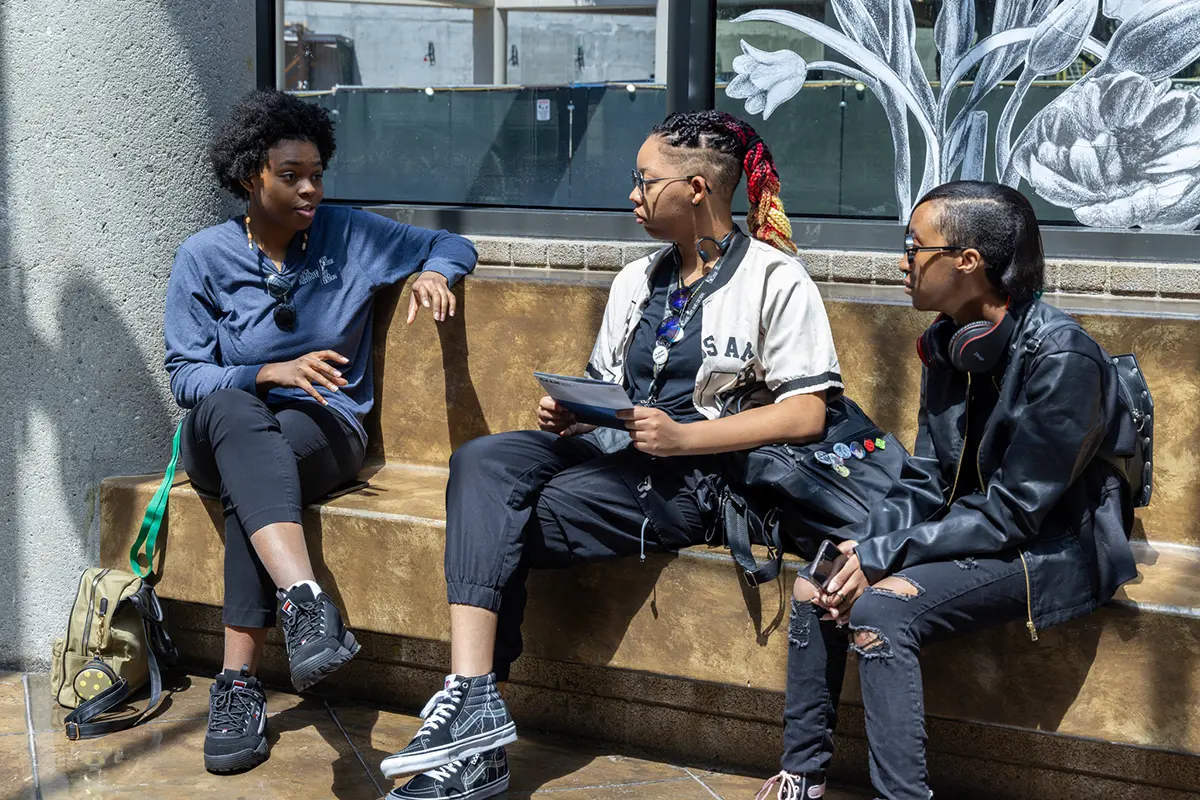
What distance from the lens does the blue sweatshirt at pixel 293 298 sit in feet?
12.2

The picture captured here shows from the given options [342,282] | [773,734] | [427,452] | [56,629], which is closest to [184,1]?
[342,282]

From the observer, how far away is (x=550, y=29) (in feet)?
28.1

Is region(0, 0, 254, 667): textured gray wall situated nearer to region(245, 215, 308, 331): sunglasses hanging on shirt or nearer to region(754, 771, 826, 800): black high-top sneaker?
region(245, 215, 308, 331): sunglasses hanging on shirt

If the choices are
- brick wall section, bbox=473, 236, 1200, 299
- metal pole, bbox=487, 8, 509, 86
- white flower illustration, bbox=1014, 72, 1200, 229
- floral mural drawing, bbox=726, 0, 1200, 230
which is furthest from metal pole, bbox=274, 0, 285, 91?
white flower illustration, bbox=1014, 72, 1200, 229

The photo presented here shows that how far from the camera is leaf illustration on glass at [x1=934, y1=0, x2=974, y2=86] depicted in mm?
4629

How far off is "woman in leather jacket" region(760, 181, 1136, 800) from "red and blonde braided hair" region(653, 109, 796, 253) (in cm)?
51

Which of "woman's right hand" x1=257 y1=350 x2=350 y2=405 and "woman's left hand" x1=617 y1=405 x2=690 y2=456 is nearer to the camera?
"woman's left hand" x1=617 y1=405 x2=690 y2=456

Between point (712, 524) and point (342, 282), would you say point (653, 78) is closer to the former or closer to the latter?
point (342, 282)

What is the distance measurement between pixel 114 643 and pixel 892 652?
7.10 feet

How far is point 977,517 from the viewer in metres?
2.70

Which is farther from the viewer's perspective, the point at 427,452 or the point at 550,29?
the point at 550,29

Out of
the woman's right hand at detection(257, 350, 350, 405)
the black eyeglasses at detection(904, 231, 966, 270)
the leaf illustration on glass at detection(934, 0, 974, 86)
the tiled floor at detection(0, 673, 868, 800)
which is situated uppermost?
the leaf illustration on glass at detection(934, 0, 974, 86)

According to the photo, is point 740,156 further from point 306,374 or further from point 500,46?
point 500,46

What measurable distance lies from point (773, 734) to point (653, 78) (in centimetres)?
286
